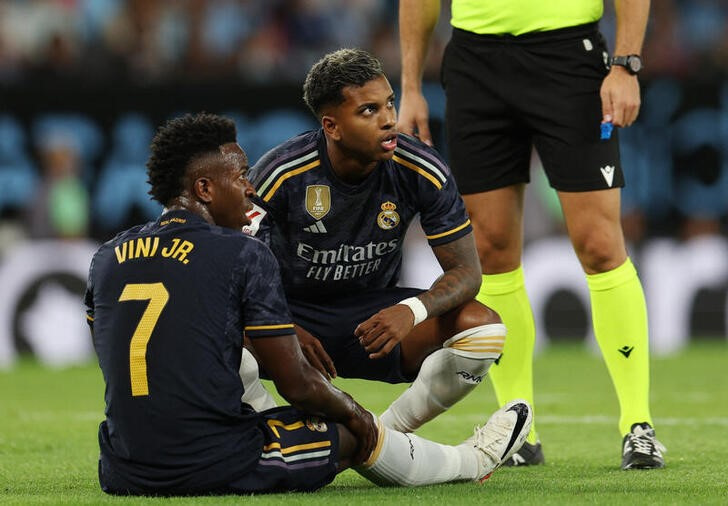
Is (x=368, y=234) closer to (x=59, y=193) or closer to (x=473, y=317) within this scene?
(x=473, y=317)

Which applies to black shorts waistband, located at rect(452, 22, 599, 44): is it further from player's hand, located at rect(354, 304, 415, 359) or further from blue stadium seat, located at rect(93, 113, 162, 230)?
blue stadium seat, located at rect(93, 113, 162, 230)

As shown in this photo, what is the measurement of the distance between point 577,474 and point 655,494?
2.01 feet

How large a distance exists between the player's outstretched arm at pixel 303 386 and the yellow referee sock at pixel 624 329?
1.32 metres

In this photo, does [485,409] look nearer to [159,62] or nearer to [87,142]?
[87,142]

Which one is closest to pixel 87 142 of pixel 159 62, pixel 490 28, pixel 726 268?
pixel 159 62

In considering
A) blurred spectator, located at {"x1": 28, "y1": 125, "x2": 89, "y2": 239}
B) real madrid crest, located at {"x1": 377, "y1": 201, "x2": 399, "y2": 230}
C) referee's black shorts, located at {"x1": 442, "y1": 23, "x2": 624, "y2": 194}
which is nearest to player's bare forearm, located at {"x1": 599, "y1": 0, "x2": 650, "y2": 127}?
referee's black shorts, located at {"x1": 442, "y1": 23, "x2": 624, "y2": 194}

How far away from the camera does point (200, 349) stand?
12.4ft

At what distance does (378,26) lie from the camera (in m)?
12.2

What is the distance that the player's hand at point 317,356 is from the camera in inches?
165

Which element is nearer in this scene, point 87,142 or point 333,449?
point 333,449

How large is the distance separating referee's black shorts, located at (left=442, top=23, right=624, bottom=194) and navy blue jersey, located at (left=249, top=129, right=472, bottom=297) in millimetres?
594

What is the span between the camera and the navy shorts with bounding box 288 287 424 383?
187 inches

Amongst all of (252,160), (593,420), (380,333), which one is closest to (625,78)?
(380,333)

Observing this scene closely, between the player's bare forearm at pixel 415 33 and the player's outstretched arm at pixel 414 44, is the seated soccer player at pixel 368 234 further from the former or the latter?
the player's bare forearm at pixel 415 33
